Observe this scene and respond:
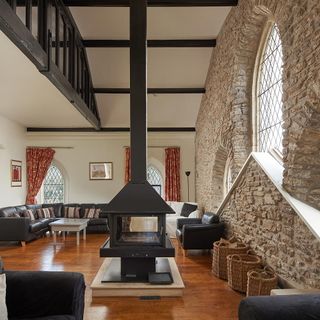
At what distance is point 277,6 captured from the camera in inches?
137

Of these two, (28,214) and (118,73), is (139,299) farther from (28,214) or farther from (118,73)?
(118,73)

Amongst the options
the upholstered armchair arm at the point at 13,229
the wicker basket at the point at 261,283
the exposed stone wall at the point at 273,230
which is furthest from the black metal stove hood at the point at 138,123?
the upholstered armchair arm at the point at 13,229

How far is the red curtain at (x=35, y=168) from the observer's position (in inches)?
351

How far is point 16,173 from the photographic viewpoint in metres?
8.29

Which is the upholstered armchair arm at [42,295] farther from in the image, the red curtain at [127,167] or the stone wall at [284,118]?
the red curtain at [127,167]

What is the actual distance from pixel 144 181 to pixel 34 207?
16.5ft

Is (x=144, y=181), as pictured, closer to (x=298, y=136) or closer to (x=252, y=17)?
(x=298, y=136)

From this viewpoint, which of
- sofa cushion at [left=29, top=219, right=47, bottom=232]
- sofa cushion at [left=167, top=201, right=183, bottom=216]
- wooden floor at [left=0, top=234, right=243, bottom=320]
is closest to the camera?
wooden floor at [left=0, top=234, right=243, bottom=320]

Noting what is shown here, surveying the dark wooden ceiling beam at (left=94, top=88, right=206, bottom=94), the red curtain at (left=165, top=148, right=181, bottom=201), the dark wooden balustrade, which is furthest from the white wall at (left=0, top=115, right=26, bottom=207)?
the red curtain at (left=165, top=148, right=181, bottom=201)

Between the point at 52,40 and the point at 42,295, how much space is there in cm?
383

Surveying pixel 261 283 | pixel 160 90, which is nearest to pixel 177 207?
pixel 160 90

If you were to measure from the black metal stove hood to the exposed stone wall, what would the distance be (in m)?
1.24

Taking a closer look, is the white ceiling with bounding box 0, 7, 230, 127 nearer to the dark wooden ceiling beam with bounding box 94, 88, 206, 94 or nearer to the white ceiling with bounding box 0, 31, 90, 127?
the white ceiling with bounding box 0, 31, 90, 127

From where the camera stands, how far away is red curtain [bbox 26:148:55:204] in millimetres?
8906
